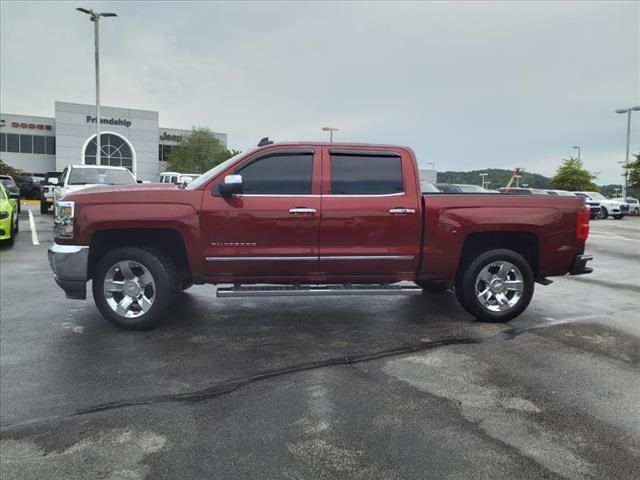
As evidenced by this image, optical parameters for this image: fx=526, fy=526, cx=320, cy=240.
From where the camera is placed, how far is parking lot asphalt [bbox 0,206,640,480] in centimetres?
300

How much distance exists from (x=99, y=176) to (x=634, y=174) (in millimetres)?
40189

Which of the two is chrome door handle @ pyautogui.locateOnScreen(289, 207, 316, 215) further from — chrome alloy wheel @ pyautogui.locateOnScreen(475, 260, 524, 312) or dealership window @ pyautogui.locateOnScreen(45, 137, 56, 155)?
dealership window @ pyautogui.locateOnScreen(45, 137, 56, 155)

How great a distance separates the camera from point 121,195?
18.1ft

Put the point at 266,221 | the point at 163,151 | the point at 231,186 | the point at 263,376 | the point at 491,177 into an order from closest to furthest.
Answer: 1. the point at 263,376
2. the point at 231,186
3. the point at 266,221
4. the point at 163,151
5. the point at 491,177

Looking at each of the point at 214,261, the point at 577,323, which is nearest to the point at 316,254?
the point at 214,261

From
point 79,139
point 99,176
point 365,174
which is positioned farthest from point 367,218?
point 79,139

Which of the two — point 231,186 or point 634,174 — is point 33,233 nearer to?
point 231,186

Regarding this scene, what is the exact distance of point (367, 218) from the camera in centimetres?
571

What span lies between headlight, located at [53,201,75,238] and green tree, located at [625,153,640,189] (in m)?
44.6

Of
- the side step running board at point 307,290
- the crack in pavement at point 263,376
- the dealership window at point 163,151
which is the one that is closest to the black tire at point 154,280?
the side step running board at point 307,290

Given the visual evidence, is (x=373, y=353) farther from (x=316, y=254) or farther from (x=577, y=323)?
(x=577, y=323)

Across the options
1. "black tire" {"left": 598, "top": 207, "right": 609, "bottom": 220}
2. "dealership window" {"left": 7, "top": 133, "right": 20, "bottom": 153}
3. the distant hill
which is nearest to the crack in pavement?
"black tire" {"left": 598, "top": 207, "right": 609, "bottom": 220}

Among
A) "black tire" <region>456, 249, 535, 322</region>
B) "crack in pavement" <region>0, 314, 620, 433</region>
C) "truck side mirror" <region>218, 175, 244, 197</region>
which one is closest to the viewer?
"crack in pavement" <region>0, 314, 620, 433</region>

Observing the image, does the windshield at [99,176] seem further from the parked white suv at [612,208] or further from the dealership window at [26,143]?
the dealership window at [26,143]
